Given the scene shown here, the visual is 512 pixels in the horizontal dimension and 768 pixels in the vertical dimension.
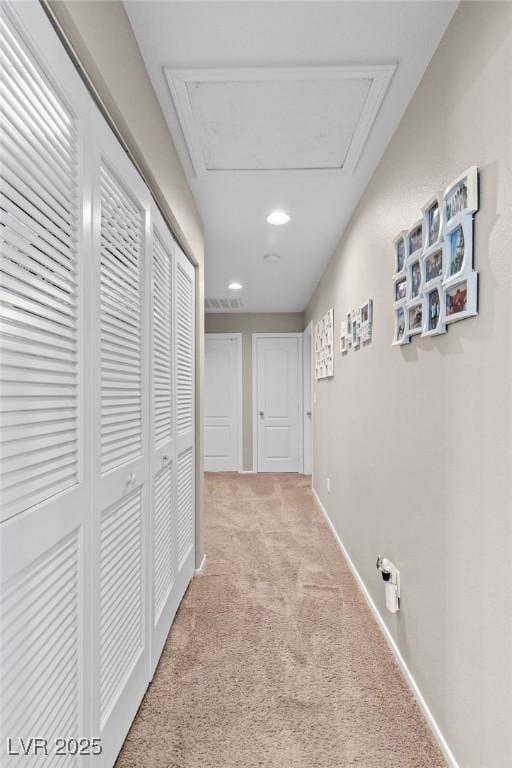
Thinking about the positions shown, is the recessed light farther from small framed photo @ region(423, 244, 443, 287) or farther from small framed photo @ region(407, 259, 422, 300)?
small framed photo @ region(423, 244, 443, 287)

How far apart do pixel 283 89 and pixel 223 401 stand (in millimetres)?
5202

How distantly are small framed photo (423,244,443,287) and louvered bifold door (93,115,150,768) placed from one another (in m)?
1.05

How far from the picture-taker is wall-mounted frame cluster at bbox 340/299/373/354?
2512 mm

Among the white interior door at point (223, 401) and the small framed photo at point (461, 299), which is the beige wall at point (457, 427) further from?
the white interior door at point (223, 401)

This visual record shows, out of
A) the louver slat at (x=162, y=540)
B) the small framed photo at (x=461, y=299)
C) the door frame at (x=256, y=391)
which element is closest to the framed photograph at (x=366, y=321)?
the small framed photo at (x=461, y=299)

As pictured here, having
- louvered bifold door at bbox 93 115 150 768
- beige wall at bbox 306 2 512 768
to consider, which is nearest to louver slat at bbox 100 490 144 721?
louvered bifold door at bbox 93 115 150 768

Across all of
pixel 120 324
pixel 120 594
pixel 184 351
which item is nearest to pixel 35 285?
pixel 120 324

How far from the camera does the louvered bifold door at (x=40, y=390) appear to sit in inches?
32.4

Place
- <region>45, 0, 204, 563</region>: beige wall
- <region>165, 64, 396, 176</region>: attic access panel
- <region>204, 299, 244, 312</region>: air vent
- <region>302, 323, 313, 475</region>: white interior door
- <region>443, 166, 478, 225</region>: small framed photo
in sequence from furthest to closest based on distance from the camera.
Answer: <region>302, 323, 313, 475</region>: white interior door → <region>204, 299, 244, 312</region>: air vent → <region>165, 64, 396, 176</region>: attic access panel → <region>443, 166, 478, 225</region>: small framed photo → <region>45, 0, 204, 563</region>: beige wall

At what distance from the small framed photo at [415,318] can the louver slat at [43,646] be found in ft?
4.50

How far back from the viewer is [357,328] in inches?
111

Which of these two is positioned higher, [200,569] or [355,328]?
[355,328]

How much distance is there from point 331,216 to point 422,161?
4.47 feet

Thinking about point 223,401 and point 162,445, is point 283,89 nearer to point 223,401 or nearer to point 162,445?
point 162,445
